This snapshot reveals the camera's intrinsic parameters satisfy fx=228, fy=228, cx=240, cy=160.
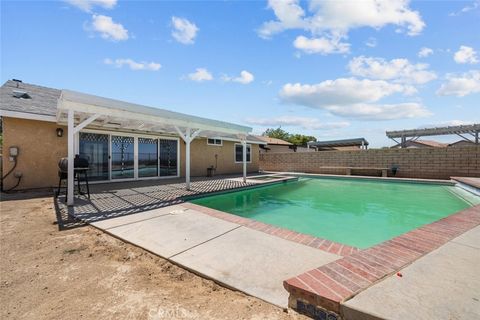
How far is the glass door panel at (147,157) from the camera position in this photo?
36.5 feet

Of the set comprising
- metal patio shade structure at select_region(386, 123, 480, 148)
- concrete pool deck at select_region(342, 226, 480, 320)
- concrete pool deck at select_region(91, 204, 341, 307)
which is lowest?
concrete pool deck at select_region(91, 204, 341, 307)

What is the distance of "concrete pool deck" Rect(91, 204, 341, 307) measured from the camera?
2.40m

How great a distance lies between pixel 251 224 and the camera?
428 centimetres

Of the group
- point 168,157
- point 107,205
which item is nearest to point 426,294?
point 107,205

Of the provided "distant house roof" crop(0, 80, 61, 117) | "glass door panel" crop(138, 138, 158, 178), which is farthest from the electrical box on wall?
"glass door panel" crop(138, 138, 158, 178)

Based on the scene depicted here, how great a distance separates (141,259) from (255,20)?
32.4 feet

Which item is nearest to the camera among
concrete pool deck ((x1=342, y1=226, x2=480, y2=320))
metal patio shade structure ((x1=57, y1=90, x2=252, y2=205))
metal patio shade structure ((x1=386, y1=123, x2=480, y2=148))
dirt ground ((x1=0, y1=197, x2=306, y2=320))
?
concrete pool deck ((x1=342, y1=226, x2=480, y2=320))

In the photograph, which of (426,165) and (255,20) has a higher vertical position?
(255,20)

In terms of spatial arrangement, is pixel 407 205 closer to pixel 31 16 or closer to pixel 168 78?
pixel 168 78

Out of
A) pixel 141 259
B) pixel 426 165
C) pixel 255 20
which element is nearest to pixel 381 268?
pixel 141 259

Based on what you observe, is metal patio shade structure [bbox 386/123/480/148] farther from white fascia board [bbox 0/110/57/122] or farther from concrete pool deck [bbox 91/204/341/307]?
white fascia board [bbox 0/110/57/122]

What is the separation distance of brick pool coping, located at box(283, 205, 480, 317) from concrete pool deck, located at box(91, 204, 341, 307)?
247mm

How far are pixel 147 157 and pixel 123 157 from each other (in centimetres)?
118

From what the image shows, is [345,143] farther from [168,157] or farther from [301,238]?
[301,238]
